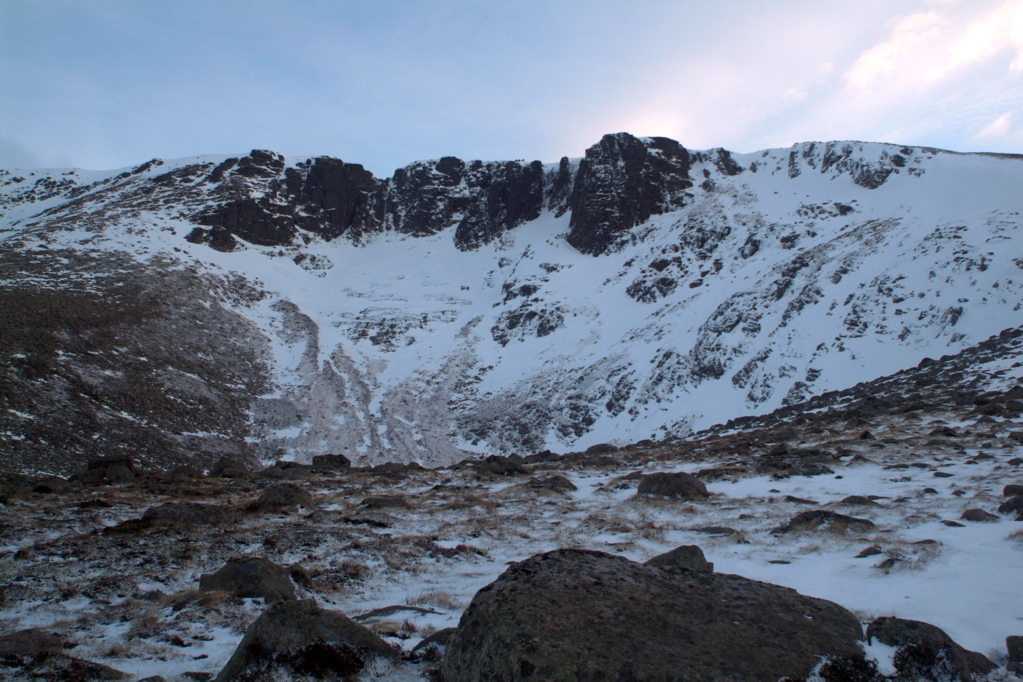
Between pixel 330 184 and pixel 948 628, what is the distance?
101379 mm

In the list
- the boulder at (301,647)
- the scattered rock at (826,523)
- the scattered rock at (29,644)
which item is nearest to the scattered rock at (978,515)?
the scattered rock at (826,523)

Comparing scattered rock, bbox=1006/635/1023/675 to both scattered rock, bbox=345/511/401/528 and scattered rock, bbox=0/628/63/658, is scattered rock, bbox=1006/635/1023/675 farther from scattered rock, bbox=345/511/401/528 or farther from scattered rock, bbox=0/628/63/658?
scattered rock, bbox=345/511/401/528

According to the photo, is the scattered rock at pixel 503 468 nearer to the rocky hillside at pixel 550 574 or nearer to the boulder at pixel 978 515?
the rocky hillside at pixel 550 574

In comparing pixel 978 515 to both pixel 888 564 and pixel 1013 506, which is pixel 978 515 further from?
pixel 888 564

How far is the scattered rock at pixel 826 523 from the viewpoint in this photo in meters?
8.23

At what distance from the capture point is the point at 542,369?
50.2 m

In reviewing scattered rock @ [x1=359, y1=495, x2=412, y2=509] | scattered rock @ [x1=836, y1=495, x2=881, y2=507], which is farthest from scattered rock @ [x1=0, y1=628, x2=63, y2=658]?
scattered rock @ [x1=836, y1=495, x2=881, y2=507]

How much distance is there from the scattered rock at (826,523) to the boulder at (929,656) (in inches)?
181

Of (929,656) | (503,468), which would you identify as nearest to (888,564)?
(929,656)

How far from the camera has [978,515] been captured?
8039 mm

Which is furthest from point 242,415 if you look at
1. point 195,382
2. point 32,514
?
point 32,514

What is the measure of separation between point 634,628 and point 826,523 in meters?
6.27

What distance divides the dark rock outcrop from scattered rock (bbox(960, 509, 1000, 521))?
65102 millimetres

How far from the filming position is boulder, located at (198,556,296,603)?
6.43 m
